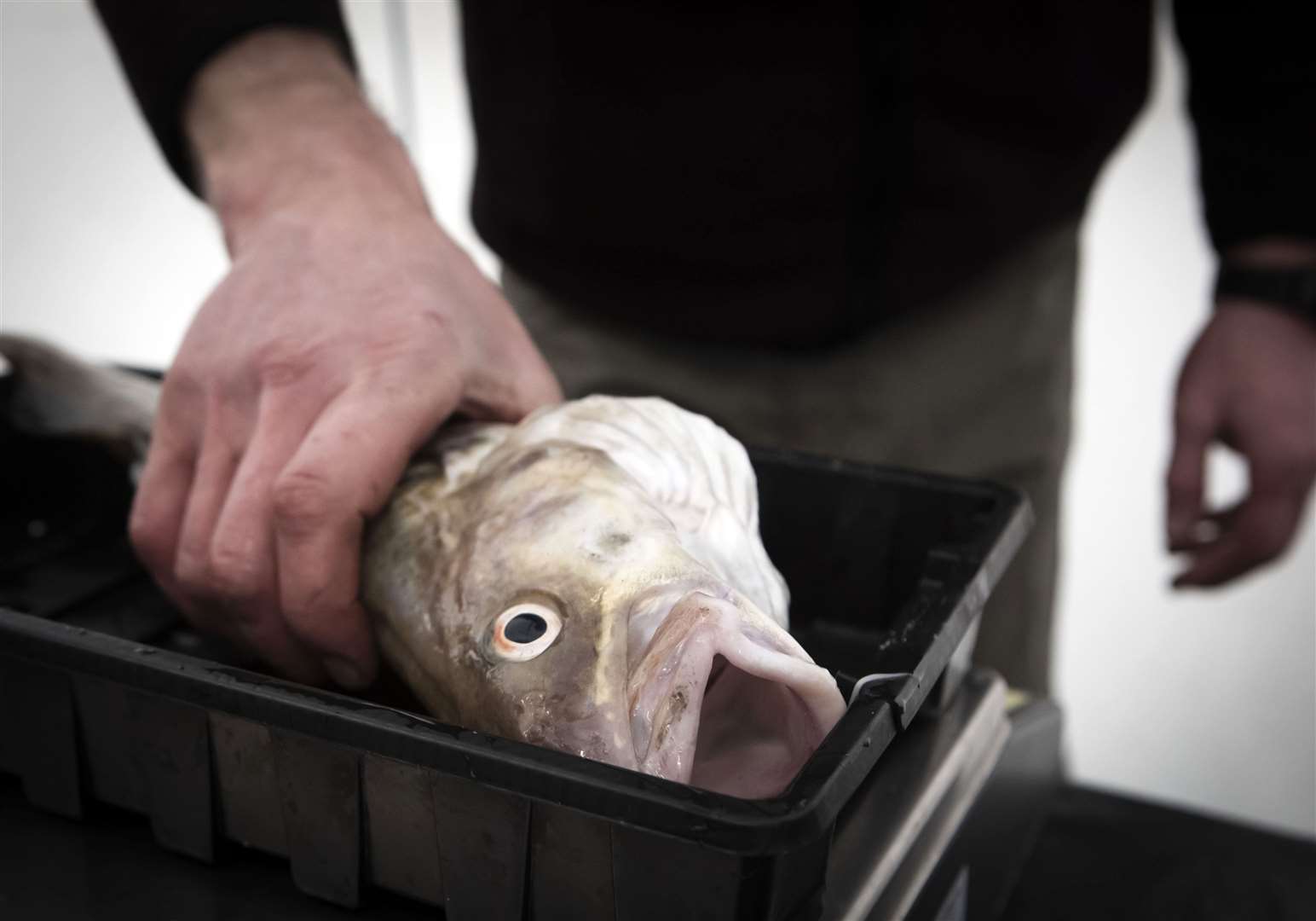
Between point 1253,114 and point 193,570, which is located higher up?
point 1253,114

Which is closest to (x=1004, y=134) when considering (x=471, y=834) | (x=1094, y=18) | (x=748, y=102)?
(x=1094, y=18)

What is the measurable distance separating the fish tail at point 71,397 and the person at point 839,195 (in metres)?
0.20

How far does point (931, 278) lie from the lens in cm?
136

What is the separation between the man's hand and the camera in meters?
0.72

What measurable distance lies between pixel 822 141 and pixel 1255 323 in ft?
1.68

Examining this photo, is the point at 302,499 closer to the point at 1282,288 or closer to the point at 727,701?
the point at 727,701

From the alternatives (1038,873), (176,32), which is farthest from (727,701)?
(176,32)

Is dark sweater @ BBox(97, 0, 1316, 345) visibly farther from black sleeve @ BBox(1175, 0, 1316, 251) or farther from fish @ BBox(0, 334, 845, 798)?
fish @ BBox(0, 334, 845, 798)

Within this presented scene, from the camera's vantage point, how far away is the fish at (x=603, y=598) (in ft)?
1.71

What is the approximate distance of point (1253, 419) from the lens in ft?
4.25

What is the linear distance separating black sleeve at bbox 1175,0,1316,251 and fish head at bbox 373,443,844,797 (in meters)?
0.97

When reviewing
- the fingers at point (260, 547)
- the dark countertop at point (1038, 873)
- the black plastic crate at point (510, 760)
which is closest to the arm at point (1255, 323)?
the dark countertop at point (1038, 873)

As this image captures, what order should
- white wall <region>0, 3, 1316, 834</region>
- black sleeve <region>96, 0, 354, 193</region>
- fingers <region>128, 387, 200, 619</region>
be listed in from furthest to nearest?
white wall <region>0, 3, 1316, 834</region>, black sleeve <region>96, 0, 354, 193</region>, fingers <region>128, 387, 200, 619</region>

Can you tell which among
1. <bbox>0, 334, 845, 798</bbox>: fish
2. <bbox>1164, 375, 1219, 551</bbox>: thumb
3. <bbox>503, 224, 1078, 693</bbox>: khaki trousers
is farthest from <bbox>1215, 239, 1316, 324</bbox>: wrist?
<bbox>0, 334, 845, 798</bbox>: fish
